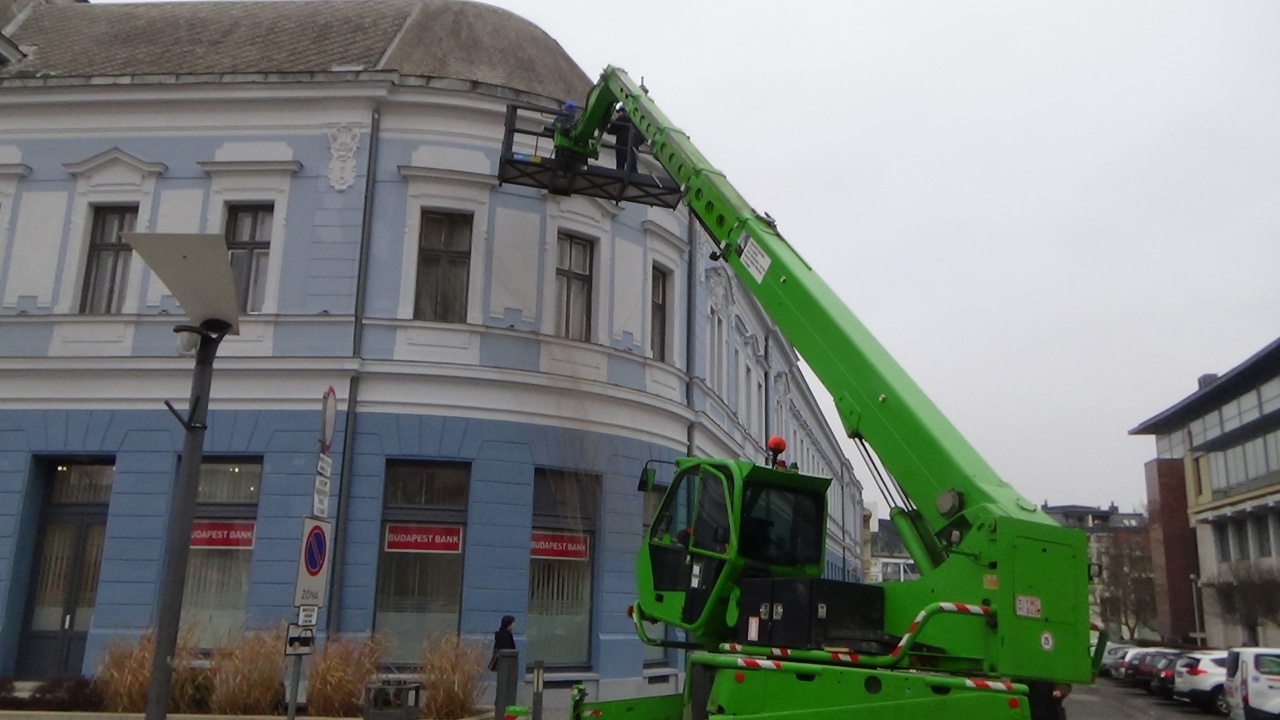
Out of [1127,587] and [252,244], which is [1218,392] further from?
[252,244]

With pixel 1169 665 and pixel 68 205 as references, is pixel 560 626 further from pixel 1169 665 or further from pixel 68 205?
pixel 1169 665

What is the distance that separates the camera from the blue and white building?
15.4 m

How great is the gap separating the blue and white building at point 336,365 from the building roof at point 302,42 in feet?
0.56

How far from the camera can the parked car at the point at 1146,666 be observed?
94.1ft

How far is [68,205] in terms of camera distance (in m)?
16.9

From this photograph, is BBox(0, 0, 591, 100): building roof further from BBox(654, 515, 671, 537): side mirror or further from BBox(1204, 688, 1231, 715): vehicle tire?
BBox(1204, 688, 1231, 715): vehicle tire

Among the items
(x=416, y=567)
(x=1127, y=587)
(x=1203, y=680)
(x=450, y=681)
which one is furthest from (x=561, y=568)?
(x=1127, y=587)

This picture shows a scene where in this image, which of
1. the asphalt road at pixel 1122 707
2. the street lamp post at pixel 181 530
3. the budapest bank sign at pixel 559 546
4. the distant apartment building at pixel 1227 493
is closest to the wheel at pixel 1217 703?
the asphalt road at pixel 1122 707

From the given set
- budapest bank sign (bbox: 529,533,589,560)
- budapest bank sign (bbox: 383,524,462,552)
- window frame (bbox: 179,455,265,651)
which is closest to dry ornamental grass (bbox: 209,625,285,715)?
window frame (bbox: 179,455,265,651)

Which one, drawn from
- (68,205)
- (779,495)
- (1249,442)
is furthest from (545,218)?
(1249,442)

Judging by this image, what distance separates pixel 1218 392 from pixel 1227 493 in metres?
5.66

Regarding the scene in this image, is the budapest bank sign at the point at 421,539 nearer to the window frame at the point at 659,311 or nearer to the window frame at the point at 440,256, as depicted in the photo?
the window frame at the point at 440,256

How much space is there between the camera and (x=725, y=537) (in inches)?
332

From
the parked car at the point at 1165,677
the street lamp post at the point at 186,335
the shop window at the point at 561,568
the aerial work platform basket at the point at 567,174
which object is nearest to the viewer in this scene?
the street lamp post at the point at 186,335
